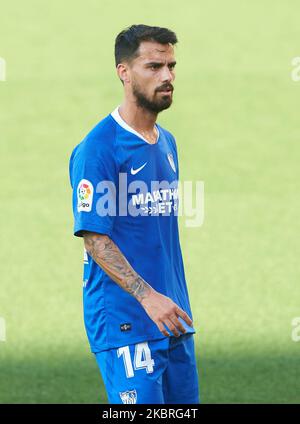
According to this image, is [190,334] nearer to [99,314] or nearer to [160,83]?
[99,314]

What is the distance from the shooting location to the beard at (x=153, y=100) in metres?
5.15

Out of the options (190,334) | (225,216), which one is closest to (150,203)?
(190,334)

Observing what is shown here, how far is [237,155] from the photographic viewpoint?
1425cm

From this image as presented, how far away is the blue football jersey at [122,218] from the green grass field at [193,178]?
274 cm

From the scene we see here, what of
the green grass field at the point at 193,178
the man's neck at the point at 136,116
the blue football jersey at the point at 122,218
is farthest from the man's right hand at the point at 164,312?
the green grass field at the point at 193,178

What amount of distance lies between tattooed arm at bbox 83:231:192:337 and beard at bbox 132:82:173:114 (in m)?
0.65

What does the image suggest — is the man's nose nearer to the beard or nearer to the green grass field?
the beard

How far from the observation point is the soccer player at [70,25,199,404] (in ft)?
16.3

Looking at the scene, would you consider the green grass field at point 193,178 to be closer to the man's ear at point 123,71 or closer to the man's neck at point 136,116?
the man's neck at point 136,116

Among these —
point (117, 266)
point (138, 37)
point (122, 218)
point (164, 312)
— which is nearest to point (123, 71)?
point (138, 37)

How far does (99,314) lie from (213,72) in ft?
37.8

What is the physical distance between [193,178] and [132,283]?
8.73 metres

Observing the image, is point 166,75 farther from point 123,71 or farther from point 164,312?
point 164,312

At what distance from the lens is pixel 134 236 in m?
5.10
